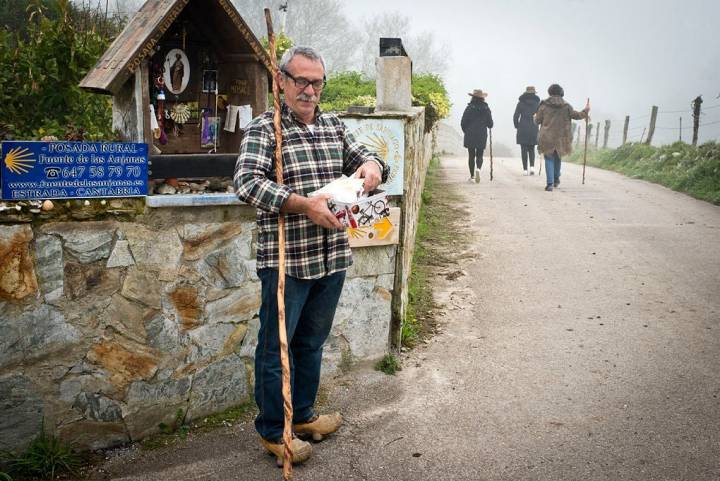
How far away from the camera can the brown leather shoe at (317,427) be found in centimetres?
392

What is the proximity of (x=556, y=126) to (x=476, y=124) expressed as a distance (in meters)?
1.95

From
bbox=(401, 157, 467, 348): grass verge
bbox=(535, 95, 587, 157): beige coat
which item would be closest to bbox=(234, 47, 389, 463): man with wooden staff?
bbox=(401, 157, 467, 348): grass verge

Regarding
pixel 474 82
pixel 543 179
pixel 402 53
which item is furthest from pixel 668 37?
pixel 402 53

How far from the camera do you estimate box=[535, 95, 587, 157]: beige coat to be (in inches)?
539

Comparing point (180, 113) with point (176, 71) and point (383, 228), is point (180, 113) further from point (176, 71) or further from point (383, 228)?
point (383, 228)

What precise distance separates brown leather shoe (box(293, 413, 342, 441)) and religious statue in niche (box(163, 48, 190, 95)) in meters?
2.30

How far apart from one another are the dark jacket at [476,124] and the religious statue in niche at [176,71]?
11166 mm

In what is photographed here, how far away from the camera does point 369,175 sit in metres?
3.40

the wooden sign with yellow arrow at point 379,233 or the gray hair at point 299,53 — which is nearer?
the gray hair at point 299,53

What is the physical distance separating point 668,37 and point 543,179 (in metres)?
161

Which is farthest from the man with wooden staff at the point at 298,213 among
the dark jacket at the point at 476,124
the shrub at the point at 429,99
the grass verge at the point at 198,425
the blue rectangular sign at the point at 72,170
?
the dark jacket at the point at 476,124

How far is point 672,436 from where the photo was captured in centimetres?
399

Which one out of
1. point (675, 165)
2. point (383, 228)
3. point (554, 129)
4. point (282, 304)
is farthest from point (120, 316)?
point (675, 165)

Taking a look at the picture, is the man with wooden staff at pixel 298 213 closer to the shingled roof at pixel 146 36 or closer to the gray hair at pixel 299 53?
the gray hair at pixel 299 53
